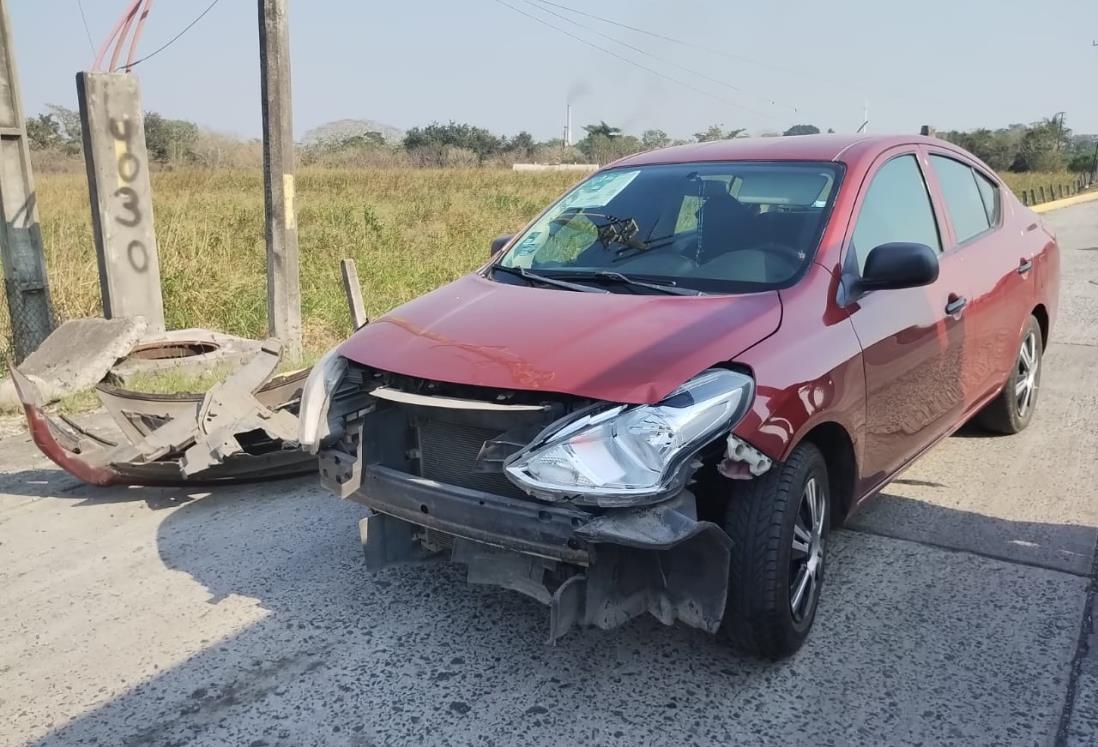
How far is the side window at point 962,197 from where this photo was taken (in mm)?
4699

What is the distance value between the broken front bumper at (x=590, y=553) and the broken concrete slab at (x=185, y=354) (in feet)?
14.7

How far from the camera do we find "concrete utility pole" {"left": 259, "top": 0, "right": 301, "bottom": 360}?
25.1 feet

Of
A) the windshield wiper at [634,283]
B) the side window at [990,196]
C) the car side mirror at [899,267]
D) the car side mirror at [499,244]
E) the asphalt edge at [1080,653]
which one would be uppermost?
the side window at [990,196]

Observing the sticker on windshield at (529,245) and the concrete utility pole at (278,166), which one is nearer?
the sticker on windshield at (529,245)

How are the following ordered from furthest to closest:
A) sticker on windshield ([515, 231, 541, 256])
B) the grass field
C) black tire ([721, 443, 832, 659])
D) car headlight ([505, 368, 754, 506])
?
1. the grass field
2. sticker on windshield ([515, 231, 541, 256])
3. black tire ([721, 443, 832, 659])
4. car headlight ([505, 368, 754, 506])

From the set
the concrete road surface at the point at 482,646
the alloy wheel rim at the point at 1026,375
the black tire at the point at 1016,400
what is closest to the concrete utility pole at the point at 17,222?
the concrete road surface at the point at 482,646

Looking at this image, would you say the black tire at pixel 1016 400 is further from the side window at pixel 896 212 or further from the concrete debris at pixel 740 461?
the concrete debris at pixel 740 461

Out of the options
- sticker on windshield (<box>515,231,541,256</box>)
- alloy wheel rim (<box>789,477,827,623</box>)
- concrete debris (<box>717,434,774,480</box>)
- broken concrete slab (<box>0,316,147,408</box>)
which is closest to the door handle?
alloy wheel rim (<box>789,477,827,623</box>)

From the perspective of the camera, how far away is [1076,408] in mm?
6168

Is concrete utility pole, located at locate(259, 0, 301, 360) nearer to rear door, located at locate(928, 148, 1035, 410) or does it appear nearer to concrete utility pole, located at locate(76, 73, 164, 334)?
concrete utility pole, located at locate(76, 73, 164, 334)

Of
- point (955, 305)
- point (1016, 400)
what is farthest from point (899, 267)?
point (1016, 400)

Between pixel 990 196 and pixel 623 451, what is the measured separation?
3.67 meters

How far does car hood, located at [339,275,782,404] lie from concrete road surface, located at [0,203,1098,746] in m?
1.04

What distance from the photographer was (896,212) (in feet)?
13.7
